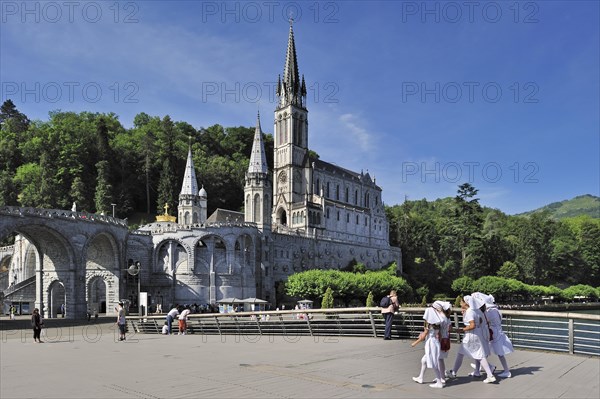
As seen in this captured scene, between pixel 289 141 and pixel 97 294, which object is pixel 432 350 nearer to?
pixel 97 294

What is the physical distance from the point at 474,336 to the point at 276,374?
12.8 feet

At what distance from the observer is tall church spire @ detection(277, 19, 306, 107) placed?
92625mm

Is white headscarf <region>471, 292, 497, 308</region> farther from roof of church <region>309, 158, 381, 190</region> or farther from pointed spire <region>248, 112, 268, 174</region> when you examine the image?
roof of church <region>309, 158, 381, 190</region>

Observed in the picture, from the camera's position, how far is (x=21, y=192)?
84750 mm

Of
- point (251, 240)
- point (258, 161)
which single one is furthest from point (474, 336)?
point (258, 161)

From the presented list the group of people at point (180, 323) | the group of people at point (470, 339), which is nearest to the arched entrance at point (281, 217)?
the group of people at point (180, 323)

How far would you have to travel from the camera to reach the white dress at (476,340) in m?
10.3

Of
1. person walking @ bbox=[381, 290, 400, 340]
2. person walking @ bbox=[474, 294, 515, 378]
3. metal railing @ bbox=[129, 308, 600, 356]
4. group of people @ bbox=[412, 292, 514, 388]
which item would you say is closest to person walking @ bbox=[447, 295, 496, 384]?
group of people @ bbox=[412, 292, 514, 388]

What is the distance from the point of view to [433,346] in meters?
10.2

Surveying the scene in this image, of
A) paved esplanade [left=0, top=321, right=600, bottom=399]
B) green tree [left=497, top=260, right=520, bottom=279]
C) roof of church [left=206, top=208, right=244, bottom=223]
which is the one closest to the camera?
paved esplanade [left=0, top=321, right=600, bottom=399]

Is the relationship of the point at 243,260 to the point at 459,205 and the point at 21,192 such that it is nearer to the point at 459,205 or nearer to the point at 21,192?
the point at 21,192

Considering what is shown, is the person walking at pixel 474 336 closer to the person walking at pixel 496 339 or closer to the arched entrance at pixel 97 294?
the person walking at pixel 496 339

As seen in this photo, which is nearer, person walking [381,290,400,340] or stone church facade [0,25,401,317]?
person walking [381,290,400,340]

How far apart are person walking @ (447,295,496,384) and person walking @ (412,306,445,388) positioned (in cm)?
50
